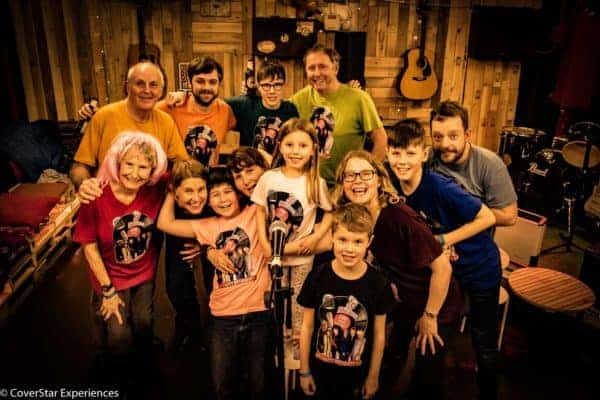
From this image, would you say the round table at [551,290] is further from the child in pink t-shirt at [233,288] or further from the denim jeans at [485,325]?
the child in pink t-shirt at [233,288]

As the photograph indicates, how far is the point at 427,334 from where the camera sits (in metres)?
2.36

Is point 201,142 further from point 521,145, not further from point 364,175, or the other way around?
point 521,145

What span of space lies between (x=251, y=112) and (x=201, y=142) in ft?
1.40

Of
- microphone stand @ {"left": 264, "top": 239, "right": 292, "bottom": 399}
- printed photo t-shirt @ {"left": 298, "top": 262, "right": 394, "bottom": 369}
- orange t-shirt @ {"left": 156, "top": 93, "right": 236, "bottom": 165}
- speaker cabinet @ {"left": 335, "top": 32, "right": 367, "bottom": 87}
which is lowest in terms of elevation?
printed photo t-shirt @ {"left": 298, "top": 262, "right": 394, "bottom": 369}

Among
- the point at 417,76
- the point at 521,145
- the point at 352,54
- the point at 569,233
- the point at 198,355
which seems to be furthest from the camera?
the point at 417,76

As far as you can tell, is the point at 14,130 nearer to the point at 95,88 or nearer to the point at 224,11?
the point at 95,88

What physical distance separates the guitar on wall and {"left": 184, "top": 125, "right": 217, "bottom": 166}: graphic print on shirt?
434 centimetres

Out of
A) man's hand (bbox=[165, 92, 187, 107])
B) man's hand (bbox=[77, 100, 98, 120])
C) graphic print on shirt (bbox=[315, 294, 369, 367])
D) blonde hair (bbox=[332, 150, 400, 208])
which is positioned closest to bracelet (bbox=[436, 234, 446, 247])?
blonde hair (bbox=[332, 150, 400, 208])

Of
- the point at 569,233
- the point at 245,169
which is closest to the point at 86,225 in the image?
the point at 245,169

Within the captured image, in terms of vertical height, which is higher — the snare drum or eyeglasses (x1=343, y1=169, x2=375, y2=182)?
eyeglasses (x1=343, y1=169, x2=375, y2=182)

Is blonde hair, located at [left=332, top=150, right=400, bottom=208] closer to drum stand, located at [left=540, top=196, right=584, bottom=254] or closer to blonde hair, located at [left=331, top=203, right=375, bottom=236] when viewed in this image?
blonde hair, located at [left=331, top=203, right=375, bottom=236]

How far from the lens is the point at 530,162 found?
6.09 metres

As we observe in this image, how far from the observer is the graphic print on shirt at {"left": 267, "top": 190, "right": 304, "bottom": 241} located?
262 centimetres

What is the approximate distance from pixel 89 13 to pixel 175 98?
12.9 feet
